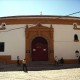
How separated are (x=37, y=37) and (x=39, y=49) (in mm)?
1476

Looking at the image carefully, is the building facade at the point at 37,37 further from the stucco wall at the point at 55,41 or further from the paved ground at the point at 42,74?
the paved ground at the point at 42,74

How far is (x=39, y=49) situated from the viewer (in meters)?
28.8

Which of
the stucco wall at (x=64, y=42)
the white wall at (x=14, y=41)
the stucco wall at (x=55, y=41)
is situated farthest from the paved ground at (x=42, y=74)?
the stucco wall at (x=64, y=42)

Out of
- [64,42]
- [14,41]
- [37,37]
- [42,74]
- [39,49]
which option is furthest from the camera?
[39,49]

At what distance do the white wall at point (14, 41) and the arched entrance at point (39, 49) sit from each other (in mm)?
1422

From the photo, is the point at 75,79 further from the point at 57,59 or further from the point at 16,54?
the point at 16,54

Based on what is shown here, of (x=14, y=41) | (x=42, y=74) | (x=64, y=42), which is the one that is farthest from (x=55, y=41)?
(x=42, y=74)

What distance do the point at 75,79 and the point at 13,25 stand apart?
14.0 meters

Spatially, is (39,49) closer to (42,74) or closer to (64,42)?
(64,42)

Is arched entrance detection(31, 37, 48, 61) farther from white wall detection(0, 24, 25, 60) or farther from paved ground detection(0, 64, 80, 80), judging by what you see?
paved ground detection(0, 64, 80, 80)

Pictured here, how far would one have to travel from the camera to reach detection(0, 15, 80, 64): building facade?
91.9ft

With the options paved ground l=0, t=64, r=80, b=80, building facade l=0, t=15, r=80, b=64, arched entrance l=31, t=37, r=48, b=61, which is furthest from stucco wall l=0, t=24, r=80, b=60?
paved ground l=0, t=64, r=80, b=80

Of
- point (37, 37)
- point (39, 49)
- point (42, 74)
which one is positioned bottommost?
point (42, 74)

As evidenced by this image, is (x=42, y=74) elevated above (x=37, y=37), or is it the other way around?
(x=37, y=37)
